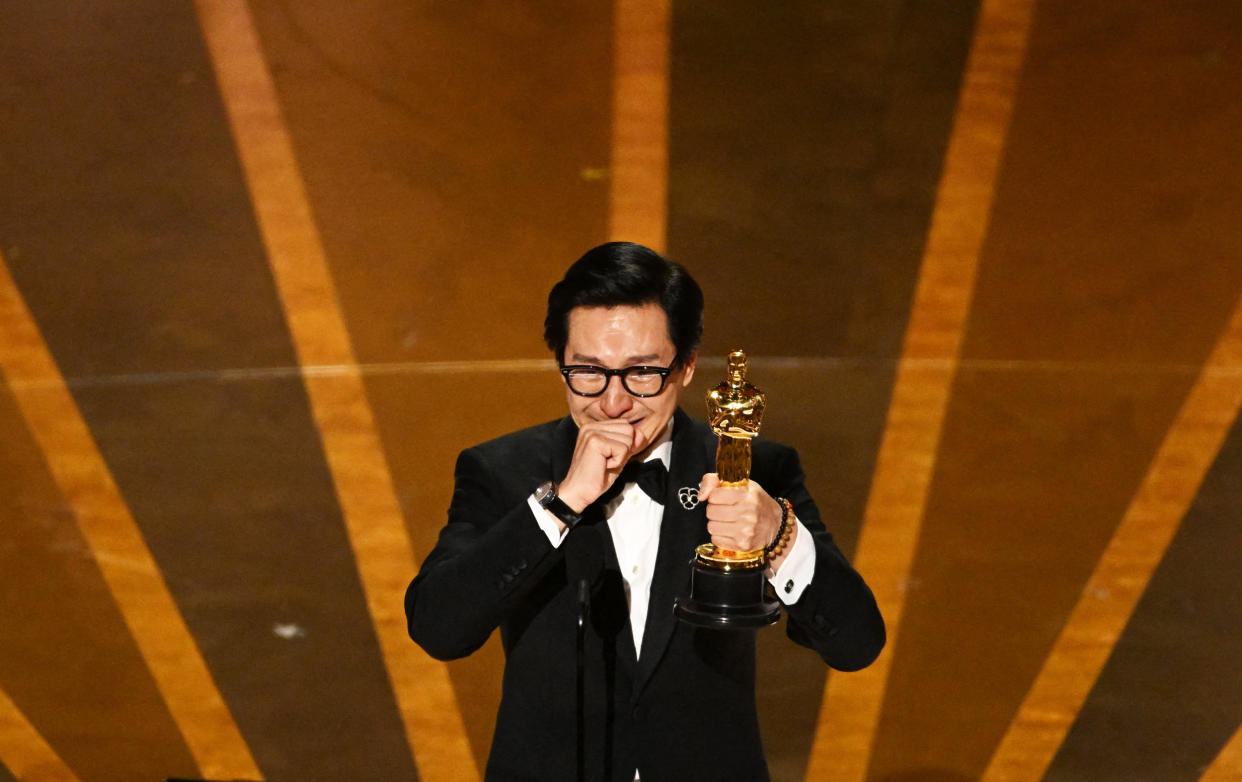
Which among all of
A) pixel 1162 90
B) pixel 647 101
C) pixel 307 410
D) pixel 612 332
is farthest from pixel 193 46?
pixel 1162 90

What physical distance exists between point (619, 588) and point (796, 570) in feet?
0.84

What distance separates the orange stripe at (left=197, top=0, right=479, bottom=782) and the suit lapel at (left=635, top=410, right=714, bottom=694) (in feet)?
5.00

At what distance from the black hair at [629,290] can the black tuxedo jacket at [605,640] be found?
209 mm

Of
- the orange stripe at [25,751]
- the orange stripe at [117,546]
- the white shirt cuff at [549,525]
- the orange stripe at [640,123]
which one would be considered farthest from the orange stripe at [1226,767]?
the orange stripe at [25,751]

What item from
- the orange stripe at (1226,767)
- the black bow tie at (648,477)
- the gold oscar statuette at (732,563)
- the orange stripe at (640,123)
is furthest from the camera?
the orange stripe at (1226,767)

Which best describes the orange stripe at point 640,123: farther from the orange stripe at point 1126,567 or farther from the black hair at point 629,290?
the orange stripe at point 1126,567

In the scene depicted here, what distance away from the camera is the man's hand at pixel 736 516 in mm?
1463

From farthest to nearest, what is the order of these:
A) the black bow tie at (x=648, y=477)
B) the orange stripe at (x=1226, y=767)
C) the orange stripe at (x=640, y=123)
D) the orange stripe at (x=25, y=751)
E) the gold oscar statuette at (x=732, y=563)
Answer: the orange stripe at (x=25, y=751)
the orange stripe at (x=1226, y=767)
the orange stripe at (x=640, y=123)
the black bow tie at (x=648, y=477)
the gold oscar statuette at (x=732, y=563)

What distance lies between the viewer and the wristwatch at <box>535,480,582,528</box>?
151 cm

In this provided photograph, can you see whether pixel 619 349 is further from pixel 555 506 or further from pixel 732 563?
pixel 732 563

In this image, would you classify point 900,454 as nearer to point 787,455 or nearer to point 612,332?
point 787,455

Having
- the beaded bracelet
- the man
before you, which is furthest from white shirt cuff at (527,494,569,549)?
the beaded bracelet

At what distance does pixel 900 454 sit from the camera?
3033 mm

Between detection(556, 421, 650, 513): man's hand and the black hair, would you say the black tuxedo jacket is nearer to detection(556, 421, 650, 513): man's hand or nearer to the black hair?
detection(556, 421, 650, 513): man's hand
